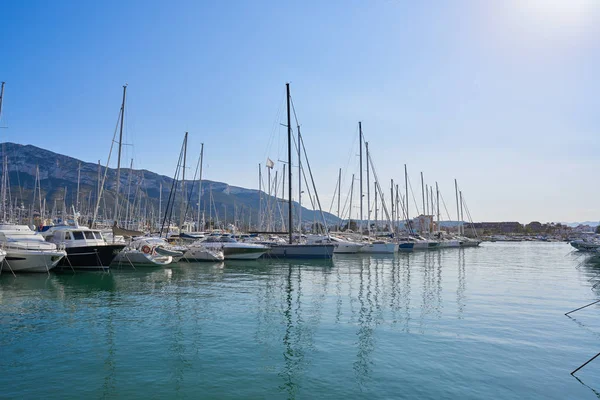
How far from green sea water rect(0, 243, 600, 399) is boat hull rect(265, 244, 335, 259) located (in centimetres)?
2108

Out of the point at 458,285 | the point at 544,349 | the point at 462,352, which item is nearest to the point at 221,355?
the point at 462,352

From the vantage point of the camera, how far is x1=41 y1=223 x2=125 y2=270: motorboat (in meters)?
31.4

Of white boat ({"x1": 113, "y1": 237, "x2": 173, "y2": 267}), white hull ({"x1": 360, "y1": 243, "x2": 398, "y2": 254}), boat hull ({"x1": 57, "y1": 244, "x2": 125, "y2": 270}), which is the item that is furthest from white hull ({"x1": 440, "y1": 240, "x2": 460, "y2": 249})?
boat hull ({"x1": 57, "y1": 244, "x2": 125, "y2": 270})

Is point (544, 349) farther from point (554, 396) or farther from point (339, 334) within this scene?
point (339, 334)

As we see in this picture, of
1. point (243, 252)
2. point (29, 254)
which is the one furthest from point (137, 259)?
point (243, 252)

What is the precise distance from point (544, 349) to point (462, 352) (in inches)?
108

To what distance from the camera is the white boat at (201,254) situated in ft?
135

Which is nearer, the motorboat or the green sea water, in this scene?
the green sea water

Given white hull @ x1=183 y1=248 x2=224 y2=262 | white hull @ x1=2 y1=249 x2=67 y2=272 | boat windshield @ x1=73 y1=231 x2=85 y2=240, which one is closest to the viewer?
white hull @ x1=2 y1=249 x2=67 y2=272

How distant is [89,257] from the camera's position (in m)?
31.6

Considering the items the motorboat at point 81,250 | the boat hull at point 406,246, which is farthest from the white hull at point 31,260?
the boat hull at point 406,246

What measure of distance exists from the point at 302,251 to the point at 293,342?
34.0 meters

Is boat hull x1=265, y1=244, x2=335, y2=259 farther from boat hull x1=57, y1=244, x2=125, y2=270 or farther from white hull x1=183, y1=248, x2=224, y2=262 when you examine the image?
boat hull x1=57, y1=244, x2=125, y2=270

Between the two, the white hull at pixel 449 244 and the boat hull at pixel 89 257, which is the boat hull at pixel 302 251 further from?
the white hull at pixel 449 244
